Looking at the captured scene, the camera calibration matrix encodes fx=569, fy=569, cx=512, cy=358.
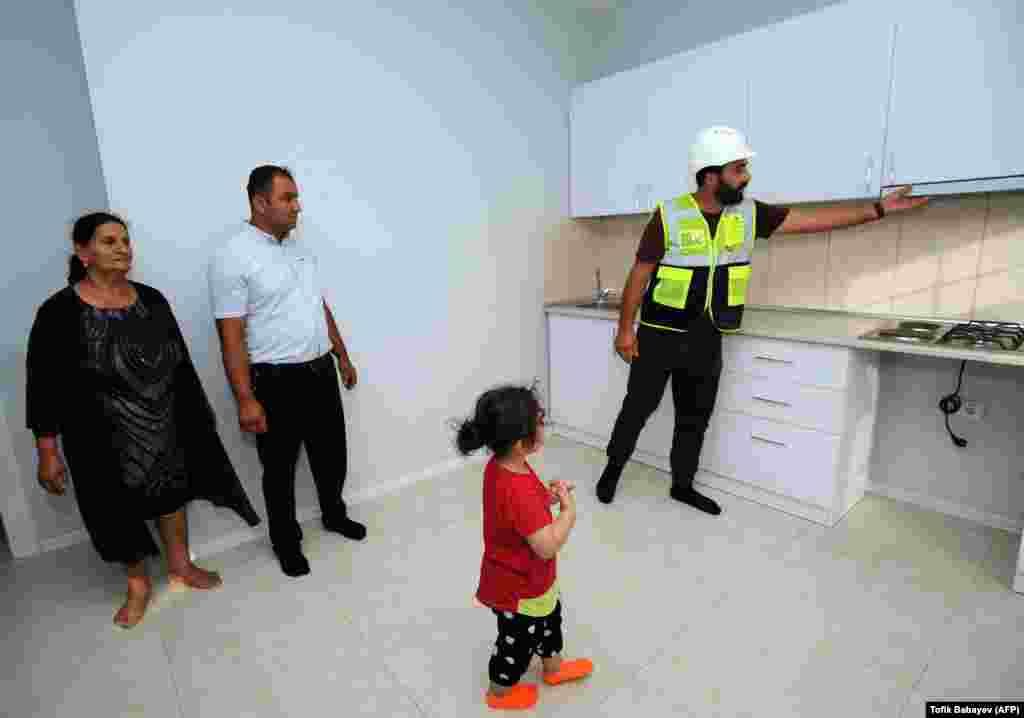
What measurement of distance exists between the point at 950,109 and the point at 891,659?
1895 mm

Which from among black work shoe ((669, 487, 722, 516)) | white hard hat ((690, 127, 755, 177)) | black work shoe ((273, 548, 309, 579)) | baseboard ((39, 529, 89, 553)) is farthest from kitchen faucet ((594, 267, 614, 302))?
baseboard ((39, 529, 89, 553))

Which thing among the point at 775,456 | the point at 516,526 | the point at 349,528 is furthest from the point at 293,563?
the point at 775,456

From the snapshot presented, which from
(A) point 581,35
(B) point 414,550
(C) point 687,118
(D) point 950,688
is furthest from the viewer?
(A) point 581,35

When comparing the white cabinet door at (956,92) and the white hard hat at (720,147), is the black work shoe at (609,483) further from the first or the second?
the white cabinet door at (956,92)

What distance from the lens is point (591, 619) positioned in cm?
191

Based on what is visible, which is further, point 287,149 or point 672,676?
point 287,149

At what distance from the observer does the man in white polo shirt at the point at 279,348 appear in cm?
203

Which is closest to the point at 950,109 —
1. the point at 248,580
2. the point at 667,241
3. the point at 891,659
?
the point at 667,241

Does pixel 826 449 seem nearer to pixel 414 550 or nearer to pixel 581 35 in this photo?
pixel 414 550

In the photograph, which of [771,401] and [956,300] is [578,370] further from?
[956,300]

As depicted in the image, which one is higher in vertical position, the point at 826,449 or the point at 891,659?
the point at 826,449

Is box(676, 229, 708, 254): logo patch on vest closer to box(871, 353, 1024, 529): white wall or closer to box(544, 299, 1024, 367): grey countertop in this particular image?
box(544, 299, 1024, 367): grey countertop

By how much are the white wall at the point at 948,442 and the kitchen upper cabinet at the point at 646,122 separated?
1376 millimetres

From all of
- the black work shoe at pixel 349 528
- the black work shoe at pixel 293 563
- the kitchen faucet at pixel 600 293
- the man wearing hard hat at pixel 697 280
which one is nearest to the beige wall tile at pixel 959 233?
the man wearing hard hat at pixel 697 280
